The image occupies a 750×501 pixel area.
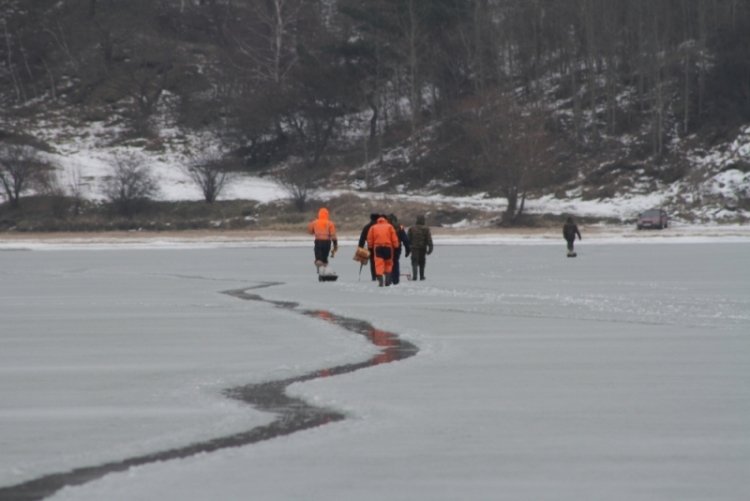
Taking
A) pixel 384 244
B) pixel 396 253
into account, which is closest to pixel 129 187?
pixel 396 253

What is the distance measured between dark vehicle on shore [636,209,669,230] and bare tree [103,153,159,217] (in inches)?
1009

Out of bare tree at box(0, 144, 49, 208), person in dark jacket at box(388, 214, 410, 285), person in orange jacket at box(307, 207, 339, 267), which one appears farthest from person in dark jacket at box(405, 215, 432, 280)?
bare tree at box(0, 144, 49, 208)

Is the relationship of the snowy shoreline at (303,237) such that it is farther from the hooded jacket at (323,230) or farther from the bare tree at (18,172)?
the hooded jacket at (323,230)

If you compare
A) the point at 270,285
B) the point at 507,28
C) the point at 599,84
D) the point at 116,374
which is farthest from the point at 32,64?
the point at 116,374

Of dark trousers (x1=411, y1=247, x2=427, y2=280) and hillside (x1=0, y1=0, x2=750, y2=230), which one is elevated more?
hillside (x1=0, y1=0, x2=750, y2=230)

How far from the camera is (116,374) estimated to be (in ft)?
34.2

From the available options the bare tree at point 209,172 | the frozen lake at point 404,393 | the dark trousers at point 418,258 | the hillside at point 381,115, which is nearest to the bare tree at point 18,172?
the hillside at point 381,115

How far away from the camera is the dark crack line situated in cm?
629

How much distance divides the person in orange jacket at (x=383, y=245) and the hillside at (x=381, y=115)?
35940mm

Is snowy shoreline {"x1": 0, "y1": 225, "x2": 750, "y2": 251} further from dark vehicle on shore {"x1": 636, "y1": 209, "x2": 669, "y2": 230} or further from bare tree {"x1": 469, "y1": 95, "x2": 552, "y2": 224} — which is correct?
bare tree {"x1": 469, "y1": 95, "x2": 552, "y2": 224}

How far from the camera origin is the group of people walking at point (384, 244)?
22.3 metres

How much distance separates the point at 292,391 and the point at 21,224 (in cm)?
5375

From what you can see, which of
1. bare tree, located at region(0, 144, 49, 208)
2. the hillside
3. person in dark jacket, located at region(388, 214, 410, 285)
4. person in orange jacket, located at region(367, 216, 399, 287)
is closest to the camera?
person in orange jacket, located at region(367, 216, 399, 287)

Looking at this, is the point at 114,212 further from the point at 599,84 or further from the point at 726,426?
the point at 726,426
